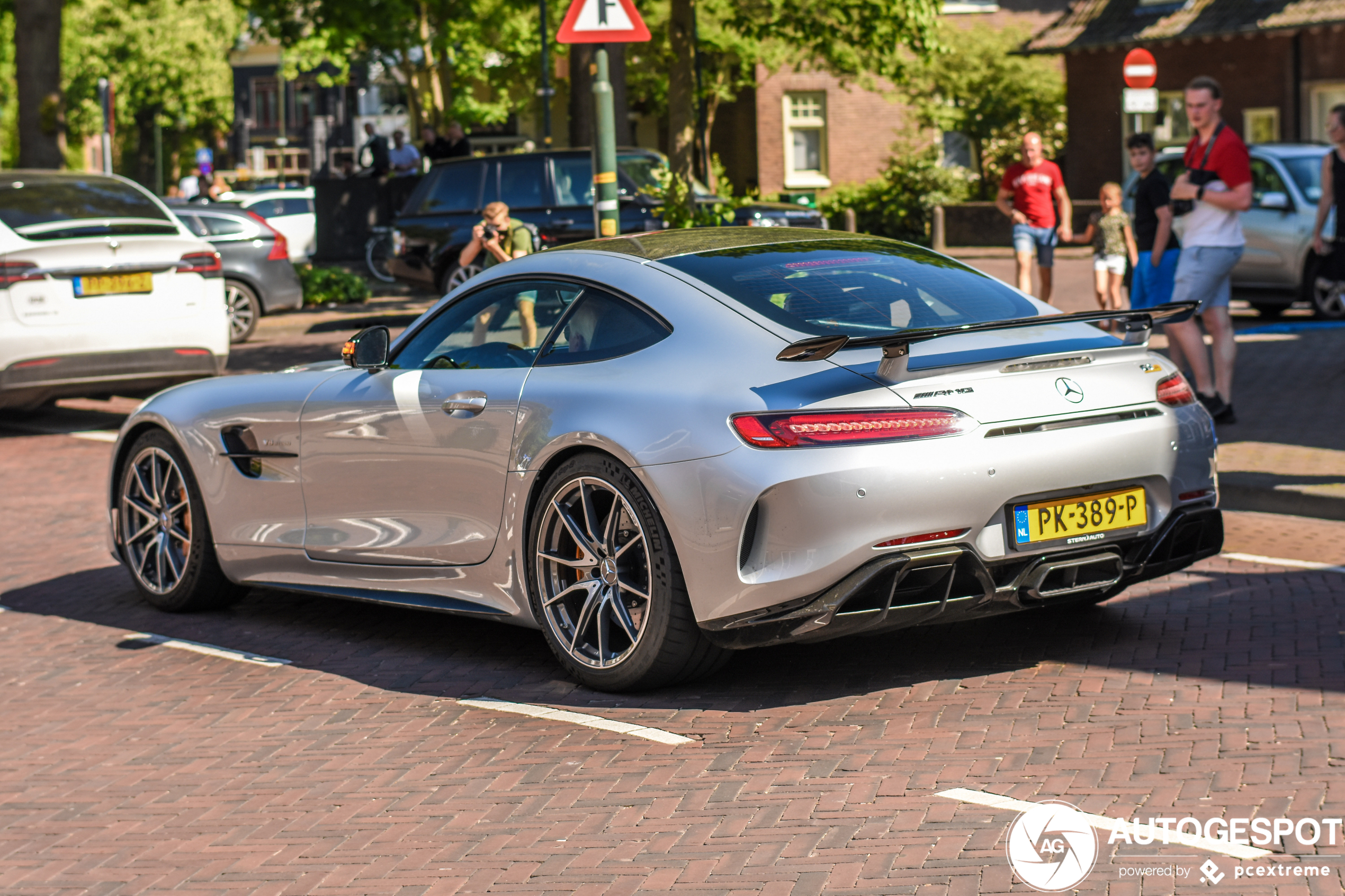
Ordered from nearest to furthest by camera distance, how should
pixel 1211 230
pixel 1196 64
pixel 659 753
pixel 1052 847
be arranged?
pixel 1052 847
pixel 659 753
pixel 1211 230
pixel 1196 64

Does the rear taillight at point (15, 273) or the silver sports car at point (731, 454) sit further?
the rear taillight at point (15, 273)

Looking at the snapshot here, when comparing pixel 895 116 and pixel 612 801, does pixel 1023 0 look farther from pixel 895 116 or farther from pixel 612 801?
pixel 612 801

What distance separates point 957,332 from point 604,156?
6.24m

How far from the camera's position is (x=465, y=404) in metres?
5.80

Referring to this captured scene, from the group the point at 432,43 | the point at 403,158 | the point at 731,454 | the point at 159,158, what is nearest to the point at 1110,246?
the point at 731,454

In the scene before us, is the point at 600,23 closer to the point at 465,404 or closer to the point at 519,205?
the point at 465,404

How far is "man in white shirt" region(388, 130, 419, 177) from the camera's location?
30.5 meters

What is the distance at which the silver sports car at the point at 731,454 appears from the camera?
4859 mm

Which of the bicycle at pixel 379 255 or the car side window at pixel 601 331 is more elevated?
the bicycle at pixel 379 255

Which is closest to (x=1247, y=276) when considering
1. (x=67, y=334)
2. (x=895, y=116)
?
(x=67, y=334)

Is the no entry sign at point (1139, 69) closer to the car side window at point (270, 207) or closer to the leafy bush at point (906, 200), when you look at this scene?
the leafy bush at point (906, 200)

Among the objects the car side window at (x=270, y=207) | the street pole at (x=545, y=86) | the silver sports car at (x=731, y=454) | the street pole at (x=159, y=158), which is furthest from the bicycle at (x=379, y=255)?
the street pole at (x=159, y=158)

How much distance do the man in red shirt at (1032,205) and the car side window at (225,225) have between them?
8420mm

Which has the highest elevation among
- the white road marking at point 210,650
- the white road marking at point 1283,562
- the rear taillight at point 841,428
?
the rear taillight at point 841,428
